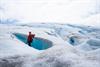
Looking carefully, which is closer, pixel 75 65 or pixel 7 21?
pixel 75 65

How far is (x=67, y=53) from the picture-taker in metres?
8.80

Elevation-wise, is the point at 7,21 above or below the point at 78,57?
below

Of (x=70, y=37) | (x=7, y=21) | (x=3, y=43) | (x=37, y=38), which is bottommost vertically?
(x=7, y=21)

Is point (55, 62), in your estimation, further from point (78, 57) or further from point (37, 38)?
point (37, 38)

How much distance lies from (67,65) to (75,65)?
28cm

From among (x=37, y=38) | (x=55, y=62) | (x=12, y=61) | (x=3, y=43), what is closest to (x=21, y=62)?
(x=12, y=61)

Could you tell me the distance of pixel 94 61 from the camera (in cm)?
780

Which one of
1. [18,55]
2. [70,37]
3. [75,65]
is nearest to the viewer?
[75,65]

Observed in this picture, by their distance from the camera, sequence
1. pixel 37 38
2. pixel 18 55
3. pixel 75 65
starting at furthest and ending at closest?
pixel 37 38 → pixel 18 55 → pixel 75 65

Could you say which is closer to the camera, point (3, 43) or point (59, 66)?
point (59, 66)

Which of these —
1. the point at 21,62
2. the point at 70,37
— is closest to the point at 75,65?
the point at 21,62

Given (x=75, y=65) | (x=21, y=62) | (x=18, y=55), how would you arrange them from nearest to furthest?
(x=75, y=65) → (x=21, y=62) → (x=18, y=55)

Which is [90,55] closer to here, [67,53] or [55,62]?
[67,53]

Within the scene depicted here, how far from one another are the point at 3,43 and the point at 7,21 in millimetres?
46599
